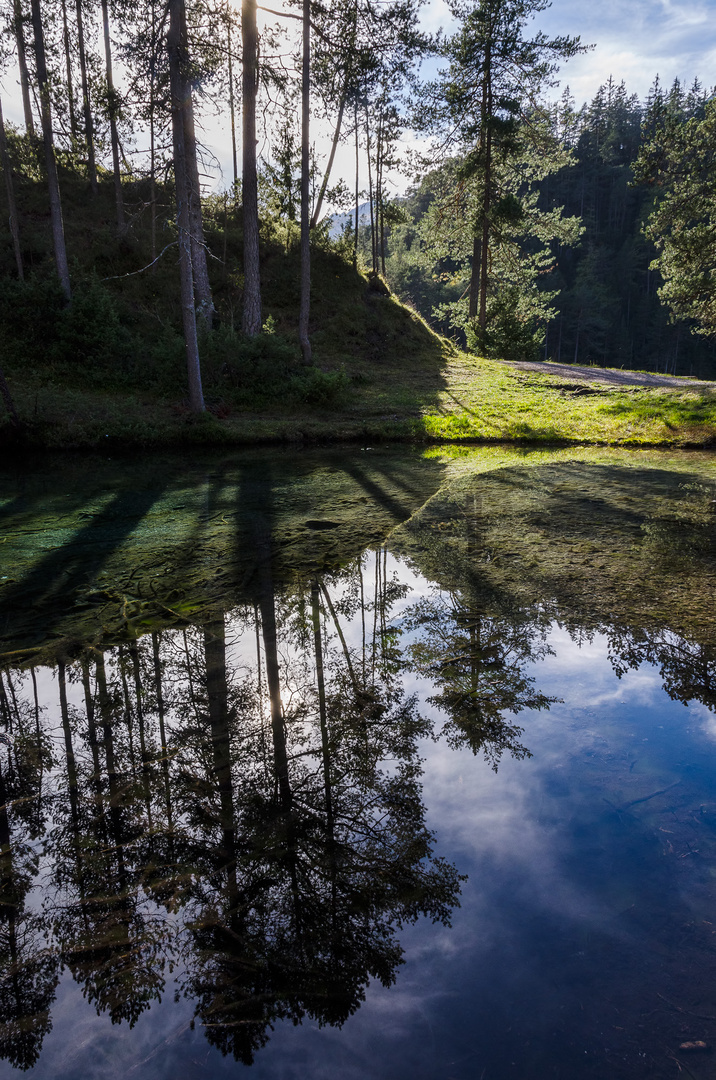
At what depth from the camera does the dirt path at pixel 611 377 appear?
63.2 ft

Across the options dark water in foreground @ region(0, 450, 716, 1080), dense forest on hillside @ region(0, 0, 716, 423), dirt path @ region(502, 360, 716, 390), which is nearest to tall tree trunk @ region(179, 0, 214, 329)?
dense forest on hillside @ region(0, 0, 716, 423)

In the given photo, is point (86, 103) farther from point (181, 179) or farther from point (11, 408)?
point (11, 408)

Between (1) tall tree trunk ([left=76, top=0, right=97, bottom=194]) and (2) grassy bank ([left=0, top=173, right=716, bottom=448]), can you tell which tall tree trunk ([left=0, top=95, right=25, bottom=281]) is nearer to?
(2) grassy bank ([left=0, top=173, right=716, bottom=448])

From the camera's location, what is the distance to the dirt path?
1927cm

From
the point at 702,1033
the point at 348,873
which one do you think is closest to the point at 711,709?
the point at 702,1033

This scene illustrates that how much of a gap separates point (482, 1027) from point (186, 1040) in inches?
38.2

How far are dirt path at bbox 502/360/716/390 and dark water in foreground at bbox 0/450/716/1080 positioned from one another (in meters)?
15.6

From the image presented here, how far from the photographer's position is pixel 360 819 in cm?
280

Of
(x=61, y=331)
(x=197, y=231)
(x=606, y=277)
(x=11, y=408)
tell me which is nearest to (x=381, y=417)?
(x=197, y=231)

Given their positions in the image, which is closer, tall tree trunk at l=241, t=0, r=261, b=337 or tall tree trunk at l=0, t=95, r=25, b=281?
tall tree trunk at l=241, t=0, r=261, b=337

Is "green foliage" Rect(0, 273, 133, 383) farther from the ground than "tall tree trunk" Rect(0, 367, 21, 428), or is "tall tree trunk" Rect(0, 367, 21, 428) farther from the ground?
"green foliage" Rect(0, 273, 133, 383)

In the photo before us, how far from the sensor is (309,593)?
568 cm

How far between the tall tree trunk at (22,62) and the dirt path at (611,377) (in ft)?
63.4

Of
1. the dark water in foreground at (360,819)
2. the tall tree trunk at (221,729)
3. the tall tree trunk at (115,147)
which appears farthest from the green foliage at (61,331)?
the tall tree trunk at (221,729)
